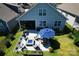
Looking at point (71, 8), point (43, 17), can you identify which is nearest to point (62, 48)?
point (43, 17)

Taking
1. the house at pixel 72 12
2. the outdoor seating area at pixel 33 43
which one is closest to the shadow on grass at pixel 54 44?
the outdoor seating area at pixel 33 43

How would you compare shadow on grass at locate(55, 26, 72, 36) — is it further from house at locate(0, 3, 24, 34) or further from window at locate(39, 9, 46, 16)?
house at locate(0, 3, 24, 34)

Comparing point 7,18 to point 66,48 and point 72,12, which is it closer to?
point 66,48

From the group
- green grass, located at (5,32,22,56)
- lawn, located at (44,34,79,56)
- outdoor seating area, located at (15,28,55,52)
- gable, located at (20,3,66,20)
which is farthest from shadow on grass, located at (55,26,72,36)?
green grass, located at (5,32,22,56)

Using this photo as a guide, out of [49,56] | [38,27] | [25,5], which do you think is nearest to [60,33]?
[38,27]

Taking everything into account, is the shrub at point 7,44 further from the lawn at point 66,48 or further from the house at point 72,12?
the house at point 72,12

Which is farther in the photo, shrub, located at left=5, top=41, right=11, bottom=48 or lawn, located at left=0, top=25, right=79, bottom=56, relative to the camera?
shrub, located at left=5, top=41, right=11, bottom=48

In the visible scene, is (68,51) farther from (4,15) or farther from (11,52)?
(4,15)
